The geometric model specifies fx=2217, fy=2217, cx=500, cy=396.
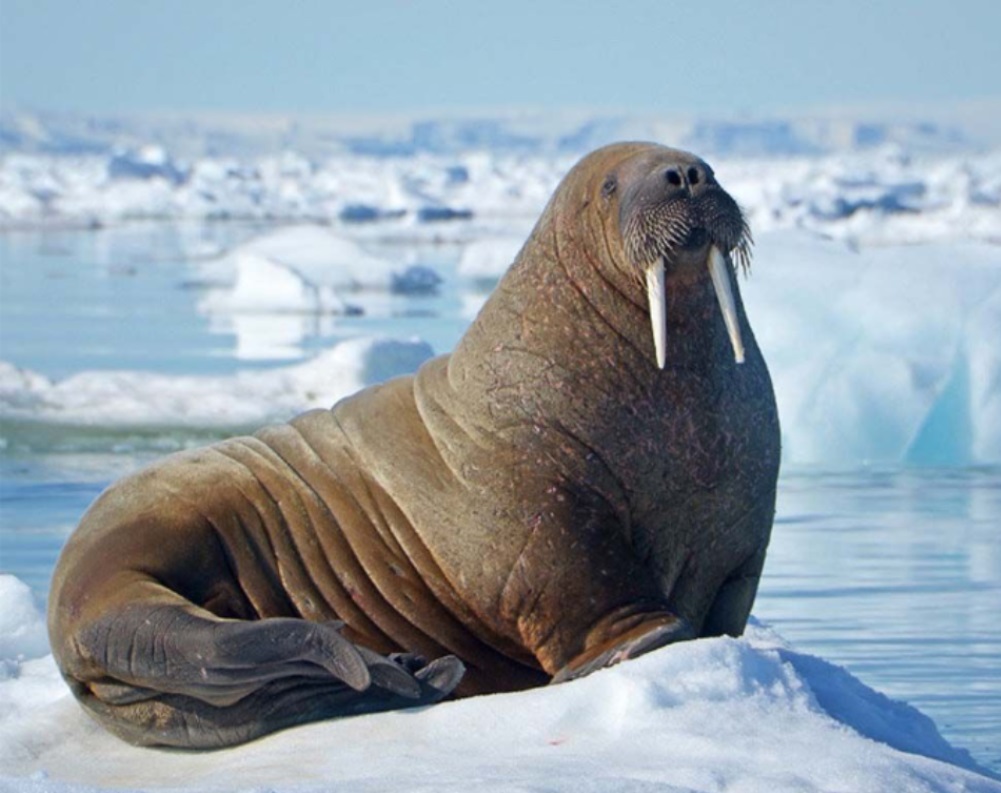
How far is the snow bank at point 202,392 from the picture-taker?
35.8 feet

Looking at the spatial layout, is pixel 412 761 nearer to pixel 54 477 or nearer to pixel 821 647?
pixel 821 647

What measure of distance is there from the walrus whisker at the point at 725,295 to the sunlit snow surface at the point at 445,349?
2.08ft

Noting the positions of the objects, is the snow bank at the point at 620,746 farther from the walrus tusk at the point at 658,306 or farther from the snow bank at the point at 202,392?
the snow bank at the point at 202,392

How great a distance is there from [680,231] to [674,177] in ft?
0.41

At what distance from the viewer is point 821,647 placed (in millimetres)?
6078

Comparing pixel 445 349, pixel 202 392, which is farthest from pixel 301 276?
pixel 202 392

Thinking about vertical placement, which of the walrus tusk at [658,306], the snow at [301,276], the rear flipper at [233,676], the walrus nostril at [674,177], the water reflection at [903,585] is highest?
the walrus nostril at [674,177]

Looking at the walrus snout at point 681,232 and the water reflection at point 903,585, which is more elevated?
the walrus snout at point 681,232

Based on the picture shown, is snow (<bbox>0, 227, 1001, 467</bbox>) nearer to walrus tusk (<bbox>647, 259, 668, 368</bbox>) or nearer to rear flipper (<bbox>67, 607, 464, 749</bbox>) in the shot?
walrus tusk (<bbox>647, 259, 668, 368</bbox>)

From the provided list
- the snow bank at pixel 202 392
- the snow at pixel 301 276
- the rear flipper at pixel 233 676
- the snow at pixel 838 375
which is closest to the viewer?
the rear flipper at pixel 233 676

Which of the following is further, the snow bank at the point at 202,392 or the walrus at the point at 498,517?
the snow bank at the point at 202,392

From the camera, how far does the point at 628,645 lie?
167 inches

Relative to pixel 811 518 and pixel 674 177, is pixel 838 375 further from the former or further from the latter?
pixel 674 177

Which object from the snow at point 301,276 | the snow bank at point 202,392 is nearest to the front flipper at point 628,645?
the snow bank at point 202,392
